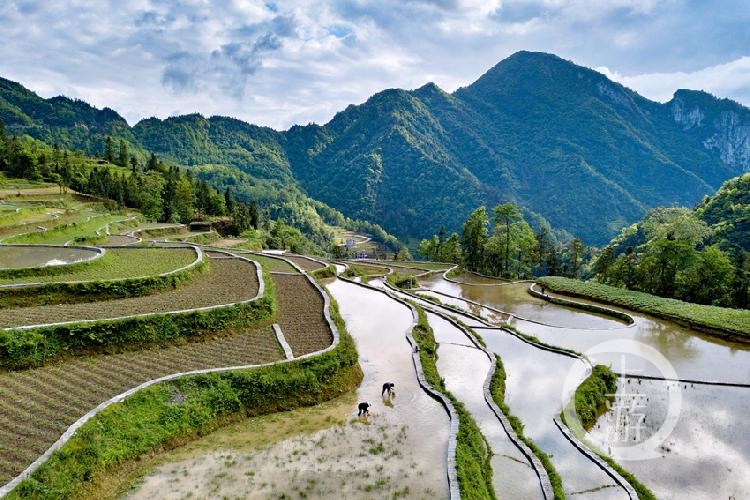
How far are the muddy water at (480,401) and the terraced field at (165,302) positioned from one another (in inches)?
472

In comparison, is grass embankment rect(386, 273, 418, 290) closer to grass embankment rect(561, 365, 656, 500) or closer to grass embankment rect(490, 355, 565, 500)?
grass embankment rect(490, 355, 565, 500)

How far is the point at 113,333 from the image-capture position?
17.7 meters

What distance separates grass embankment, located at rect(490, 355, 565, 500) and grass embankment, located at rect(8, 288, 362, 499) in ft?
20.5

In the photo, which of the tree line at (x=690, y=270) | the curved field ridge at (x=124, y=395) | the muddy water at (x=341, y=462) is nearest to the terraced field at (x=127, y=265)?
the curved field ridge at (x=124, y=395)

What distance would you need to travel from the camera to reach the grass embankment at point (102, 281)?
19953 mm

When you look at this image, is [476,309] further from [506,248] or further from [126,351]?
[126,351]

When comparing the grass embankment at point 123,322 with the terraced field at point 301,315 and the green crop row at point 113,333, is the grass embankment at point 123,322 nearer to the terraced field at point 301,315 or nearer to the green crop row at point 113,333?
the green crop row at point 113,333

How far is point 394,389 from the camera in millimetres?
18578

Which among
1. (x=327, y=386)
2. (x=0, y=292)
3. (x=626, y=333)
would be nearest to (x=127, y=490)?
(x=327, y=386)

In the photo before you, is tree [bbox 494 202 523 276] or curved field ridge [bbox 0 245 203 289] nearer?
curved field ridge [bbox 0 245 203 289]

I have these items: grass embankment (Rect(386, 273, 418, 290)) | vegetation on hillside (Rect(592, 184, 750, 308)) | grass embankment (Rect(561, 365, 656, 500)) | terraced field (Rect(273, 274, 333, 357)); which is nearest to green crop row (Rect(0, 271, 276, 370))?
terraced field (Rect(273, 274, 333, 357))

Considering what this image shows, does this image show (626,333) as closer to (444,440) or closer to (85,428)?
(444,440)

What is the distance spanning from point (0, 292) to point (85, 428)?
11612 millimetres

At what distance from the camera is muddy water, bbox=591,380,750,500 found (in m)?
13.7
